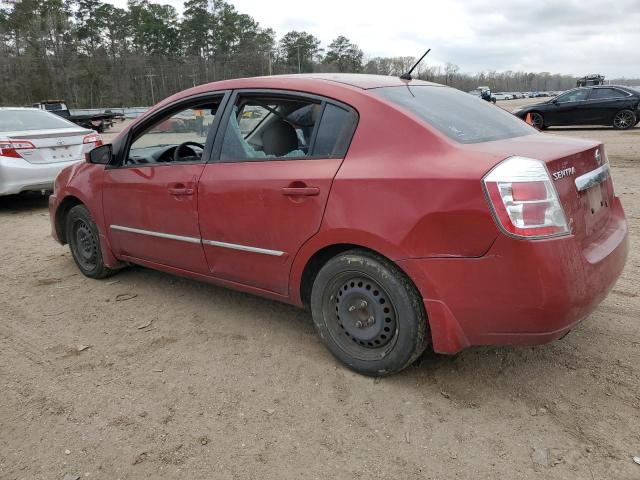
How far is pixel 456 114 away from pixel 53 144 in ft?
21.2

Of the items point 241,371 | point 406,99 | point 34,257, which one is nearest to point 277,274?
point 241,371

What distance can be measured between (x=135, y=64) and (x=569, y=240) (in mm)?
82554

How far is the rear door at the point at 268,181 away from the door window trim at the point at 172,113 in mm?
75

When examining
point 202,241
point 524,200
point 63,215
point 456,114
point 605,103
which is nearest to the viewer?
point 524,200

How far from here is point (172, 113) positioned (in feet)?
12.6

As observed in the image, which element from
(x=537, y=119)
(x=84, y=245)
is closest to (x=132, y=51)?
(x=537, y=119)

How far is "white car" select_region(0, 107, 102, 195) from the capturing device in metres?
7.13

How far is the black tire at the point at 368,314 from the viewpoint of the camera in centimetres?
259

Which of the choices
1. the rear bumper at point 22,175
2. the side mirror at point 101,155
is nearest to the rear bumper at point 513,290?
the side mirror at point 101,155

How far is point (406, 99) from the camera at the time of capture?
9.52ft

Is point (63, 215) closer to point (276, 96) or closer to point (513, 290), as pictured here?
point (276, 96)

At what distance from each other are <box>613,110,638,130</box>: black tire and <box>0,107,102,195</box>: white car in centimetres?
1554

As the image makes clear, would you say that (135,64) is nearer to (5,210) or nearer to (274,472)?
(5,210)

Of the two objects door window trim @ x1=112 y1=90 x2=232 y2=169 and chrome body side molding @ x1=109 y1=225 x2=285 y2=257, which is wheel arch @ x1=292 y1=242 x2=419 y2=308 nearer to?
chrome body side molding @ x1=109 y1=225 x2=285 y2=257
